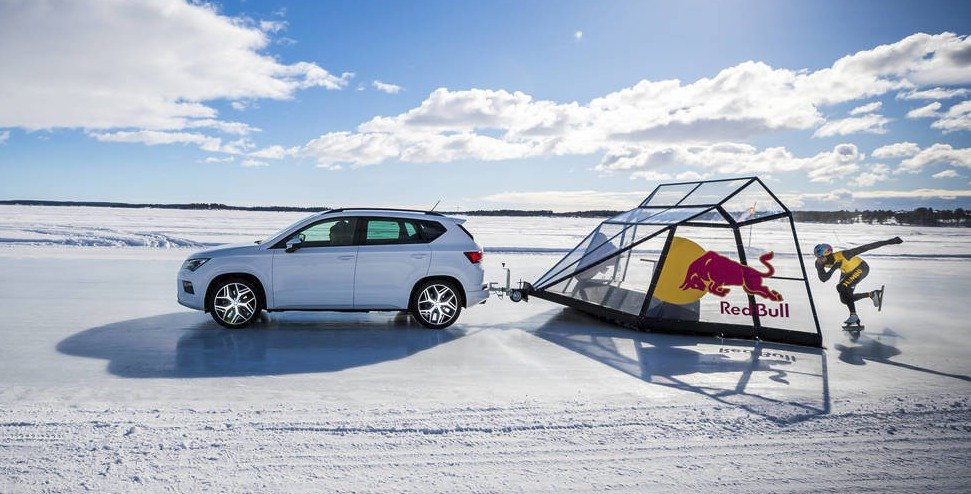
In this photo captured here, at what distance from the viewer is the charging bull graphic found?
8.03 metres

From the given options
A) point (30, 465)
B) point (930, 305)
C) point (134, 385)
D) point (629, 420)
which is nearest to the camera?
point (30, 465)

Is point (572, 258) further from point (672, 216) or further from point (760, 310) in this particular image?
point (760, 310)

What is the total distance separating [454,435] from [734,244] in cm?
559

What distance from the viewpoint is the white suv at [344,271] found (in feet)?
27.5

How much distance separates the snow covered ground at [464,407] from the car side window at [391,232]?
125cm

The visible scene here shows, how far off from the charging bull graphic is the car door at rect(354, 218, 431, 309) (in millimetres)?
3708

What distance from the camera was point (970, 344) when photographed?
8.28 metres

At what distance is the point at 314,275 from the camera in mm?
8406

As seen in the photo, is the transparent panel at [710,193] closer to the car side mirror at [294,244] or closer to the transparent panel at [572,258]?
the transparent panel at [572,258]

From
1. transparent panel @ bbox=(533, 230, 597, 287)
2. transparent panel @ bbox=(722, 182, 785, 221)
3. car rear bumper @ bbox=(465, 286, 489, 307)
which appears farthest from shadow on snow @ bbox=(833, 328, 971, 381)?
car rear bumper @ bbox=(465, 286, 489, 307)

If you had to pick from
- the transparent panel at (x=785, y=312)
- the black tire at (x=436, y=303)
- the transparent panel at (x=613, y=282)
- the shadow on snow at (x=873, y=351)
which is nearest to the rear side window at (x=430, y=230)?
the black tire at (x=436, y=303)

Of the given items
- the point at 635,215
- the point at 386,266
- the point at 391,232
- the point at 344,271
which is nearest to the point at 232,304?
the point at 344,271

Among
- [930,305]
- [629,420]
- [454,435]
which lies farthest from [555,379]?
[930,305]

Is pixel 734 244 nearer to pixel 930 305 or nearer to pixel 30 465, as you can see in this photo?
pixel 930 305
